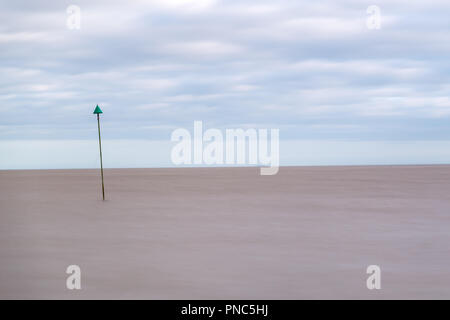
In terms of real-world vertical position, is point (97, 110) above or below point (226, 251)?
above

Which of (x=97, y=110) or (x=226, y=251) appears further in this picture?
(x=97, y=110)

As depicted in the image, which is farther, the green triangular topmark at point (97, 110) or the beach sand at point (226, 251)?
the green triangular topmark at point (97, 110)

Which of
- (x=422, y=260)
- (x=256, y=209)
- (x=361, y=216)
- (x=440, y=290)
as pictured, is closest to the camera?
(x=440, y=290)

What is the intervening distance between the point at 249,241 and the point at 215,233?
121cm

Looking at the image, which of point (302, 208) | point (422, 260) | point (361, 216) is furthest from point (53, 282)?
point (302, 208)

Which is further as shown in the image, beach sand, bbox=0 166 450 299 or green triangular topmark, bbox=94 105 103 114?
green triangular topmark, bbox=94 105 103 114

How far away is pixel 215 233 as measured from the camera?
10.8 m

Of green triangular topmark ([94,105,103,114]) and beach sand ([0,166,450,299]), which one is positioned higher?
green triangular topmark ([94,105,103,114])

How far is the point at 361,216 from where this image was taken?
13.5 m

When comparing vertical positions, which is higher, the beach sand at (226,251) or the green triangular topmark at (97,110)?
the green triangular topmark at (97,110)
